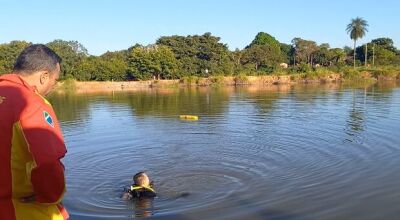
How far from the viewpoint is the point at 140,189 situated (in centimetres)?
1015

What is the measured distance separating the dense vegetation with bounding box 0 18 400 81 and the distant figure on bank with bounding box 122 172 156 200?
2830 inches

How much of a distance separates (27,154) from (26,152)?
16 millimetres

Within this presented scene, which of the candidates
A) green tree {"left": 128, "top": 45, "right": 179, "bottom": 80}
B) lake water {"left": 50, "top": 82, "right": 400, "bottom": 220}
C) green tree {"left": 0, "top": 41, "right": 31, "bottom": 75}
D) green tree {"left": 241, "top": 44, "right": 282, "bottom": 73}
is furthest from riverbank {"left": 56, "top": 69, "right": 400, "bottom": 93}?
lake water {"left": 50, "top": 82, "right": 400, "bottom": 220}

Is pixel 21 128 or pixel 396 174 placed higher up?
pixel 21 128

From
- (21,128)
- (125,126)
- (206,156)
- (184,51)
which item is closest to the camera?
(21,128)

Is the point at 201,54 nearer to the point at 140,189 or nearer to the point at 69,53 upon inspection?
the point at 69,53

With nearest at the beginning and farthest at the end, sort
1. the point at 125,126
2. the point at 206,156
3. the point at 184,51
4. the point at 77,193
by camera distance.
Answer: the point at 77,193, the point at 206,156, the point at 125,126, the point at 184,51

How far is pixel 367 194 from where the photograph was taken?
9859 millimetres

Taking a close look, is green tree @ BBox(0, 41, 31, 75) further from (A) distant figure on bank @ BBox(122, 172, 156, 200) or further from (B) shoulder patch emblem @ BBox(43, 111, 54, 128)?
(B) shoulder patch emblem @ BBox(43, 111, 54, 128)

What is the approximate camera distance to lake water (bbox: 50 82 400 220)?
9.41 m

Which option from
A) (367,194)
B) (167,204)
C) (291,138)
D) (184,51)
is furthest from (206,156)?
(184,51)

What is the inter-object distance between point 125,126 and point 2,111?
69.2 feet

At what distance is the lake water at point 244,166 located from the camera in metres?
9.41

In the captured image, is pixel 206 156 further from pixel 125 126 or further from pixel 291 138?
pixel 125 126
